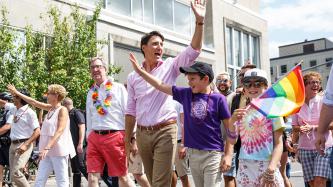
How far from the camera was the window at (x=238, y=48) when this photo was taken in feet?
109

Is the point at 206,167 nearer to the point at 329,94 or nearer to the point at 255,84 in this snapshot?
the point at 255,84

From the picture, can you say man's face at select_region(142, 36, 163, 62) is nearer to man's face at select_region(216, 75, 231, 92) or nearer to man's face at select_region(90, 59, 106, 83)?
man's face at select_region(90, 59, 106, 83)

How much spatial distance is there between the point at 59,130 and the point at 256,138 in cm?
363

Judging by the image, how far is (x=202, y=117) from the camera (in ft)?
16.5

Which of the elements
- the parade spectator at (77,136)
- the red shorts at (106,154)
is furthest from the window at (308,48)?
the red shorts at (106,154)

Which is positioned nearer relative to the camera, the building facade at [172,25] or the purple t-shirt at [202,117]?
the purple t-shirt at [202,117]

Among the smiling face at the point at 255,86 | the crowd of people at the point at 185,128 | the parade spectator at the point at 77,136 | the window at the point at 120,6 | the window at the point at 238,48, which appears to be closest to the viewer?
the crowd of people at the point at 185,128

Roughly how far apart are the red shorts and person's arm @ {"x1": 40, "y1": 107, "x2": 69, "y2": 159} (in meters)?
0.86

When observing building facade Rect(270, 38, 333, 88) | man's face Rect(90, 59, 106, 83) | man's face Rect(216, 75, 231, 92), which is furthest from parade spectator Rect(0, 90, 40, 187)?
building facade Rect(270, 38, 333, 88)

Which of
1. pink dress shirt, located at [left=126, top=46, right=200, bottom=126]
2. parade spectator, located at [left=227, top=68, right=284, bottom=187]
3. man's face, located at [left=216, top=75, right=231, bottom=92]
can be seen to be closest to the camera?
parade spectator, located at [left=227, top=68, right=284, bottom=187]

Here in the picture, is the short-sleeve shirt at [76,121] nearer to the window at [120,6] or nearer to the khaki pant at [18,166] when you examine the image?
the khaki pant at [18,166]

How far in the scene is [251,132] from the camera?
15.7 feet

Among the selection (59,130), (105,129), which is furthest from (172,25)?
(105,129)

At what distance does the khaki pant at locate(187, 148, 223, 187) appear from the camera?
4.98m
